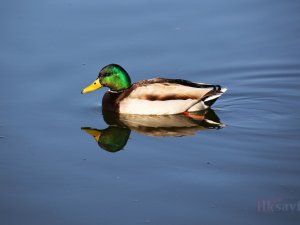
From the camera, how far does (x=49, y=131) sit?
1082cm

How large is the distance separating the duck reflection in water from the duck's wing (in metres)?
0.11

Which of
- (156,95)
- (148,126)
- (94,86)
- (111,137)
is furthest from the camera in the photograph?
(94,86)

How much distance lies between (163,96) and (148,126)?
28.4 inches

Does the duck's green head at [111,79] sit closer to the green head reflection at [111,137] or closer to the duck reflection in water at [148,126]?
the duck reflection in water at [148,126]

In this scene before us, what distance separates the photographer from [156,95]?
11.9 meters

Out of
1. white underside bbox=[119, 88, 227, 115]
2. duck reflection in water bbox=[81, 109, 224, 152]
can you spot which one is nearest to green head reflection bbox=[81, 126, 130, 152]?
duck reflection in water bbox=[81, 109, 224, 152]

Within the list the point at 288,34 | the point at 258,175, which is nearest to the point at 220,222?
the point at 258,175

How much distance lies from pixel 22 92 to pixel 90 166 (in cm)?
300

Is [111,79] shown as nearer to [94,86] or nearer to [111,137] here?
[94,86]

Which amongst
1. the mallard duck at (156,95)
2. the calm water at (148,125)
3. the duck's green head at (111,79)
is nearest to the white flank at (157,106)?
the mallard duck at (156,95)

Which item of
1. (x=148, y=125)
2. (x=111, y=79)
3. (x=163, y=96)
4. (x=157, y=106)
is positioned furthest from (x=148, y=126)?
(x=111, y=79)

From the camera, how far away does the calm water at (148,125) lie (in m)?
8.40

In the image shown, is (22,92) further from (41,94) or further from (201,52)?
(201,52)

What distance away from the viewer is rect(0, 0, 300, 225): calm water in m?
8.40
